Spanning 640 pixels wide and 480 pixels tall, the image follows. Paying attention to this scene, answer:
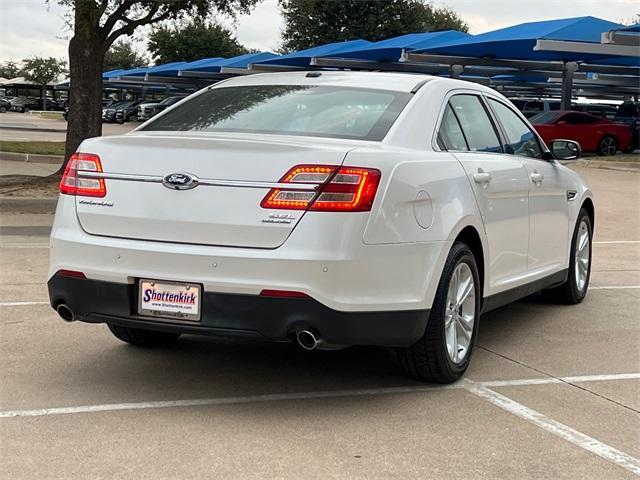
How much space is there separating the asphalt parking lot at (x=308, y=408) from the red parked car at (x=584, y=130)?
19960 mm

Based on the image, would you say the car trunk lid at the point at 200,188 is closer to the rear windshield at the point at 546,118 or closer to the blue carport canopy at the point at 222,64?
the rear windshield at the point at 546,118

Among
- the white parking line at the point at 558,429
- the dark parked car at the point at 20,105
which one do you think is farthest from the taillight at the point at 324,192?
the dark parked car at the point at 20,105

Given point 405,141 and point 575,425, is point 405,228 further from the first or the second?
point 575,425

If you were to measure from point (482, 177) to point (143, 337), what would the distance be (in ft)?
7.55

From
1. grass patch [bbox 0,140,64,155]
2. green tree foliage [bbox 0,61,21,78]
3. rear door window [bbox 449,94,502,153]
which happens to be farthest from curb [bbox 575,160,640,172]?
green tree foliage [bbox 0,61,21,78]

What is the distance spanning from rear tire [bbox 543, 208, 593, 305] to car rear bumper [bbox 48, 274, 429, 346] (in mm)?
3001

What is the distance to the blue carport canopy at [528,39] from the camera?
2300 cm

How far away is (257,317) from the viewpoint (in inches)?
171

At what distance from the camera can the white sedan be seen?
4305 mm

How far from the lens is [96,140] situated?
4.91 metres

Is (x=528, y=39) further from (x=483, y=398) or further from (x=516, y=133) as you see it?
(x=483, y=398)

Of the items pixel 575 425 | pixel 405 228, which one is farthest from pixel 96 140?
Answer: pixel 575 425

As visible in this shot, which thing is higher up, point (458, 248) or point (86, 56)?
point (86, 56)

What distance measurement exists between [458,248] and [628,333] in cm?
219
